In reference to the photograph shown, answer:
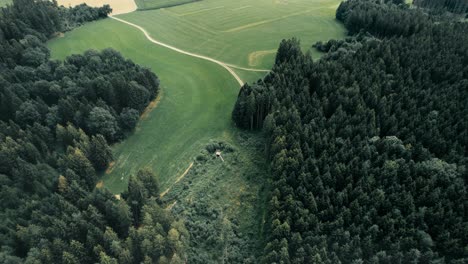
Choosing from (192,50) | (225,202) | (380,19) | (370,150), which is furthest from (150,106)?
(380,19)

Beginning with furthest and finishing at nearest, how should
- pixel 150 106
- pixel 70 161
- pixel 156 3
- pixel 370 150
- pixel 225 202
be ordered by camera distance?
pixel 156 3 → pixel 150 106 → pixel 70 161 → pixel 225 202 → pixel 370 150

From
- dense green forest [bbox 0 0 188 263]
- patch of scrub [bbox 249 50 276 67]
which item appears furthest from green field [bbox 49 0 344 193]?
dense green forest [bbox 0 0 188 263]

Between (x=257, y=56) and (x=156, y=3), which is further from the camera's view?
(x=156, y=3)

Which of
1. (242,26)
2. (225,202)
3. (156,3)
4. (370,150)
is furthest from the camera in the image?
(156,3)

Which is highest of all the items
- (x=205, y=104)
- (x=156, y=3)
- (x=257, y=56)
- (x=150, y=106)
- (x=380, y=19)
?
(x=156, y=3)

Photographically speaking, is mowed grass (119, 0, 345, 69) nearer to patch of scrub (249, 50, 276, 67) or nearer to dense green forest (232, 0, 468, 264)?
patch of scrub (249, 50, 276, 67)

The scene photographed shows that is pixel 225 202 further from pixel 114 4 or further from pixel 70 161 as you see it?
pixel 114 4

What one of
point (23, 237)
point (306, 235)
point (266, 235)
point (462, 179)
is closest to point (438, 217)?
point (462, 179)
